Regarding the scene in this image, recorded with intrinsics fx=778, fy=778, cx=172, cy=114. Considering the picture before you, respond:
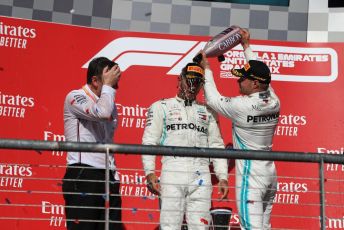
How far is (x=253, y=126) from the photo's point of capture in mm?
5340

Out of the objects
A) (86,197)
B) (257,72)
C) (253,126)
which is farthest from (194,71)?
(86,197)

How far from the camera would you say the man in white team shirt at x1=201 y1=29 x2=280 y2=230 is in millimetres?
5242

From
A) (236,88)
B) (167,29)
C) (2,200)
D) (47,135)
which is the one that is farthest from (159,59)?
(2,200)

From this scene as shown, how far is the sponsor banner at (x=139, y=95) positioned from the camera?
20.7ft

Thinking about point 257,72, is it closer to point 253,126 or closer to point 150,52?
point 253,126

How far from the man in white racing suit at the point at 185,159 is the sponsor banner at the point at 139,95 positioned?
2.58ft

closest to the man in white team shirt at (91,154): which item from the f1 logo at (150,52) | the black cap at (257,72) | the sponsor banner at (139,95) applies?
the black cap at (257,72)

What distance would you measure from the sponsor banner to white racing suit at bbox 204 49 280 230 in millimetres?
1034

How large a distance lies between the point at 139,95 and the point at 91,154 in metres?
1.92

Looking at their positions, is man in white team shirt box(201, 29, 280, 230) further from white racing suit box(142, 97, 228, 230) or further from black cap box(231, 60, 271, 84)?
white racing suit box(142, 97, 228, 230)

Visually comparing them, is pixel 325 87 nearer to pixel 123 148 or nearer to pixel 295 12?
pixel 295 12

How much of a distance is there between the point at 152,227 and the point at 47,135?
1138 mm

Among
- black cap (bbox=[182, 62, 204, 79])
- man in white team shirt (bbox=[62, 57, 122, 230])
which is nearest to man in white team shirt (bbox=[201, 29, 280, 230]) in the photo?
black cap (bbox=[182, 62, 204, 79])

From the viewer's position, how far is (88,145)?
13.0 ft
